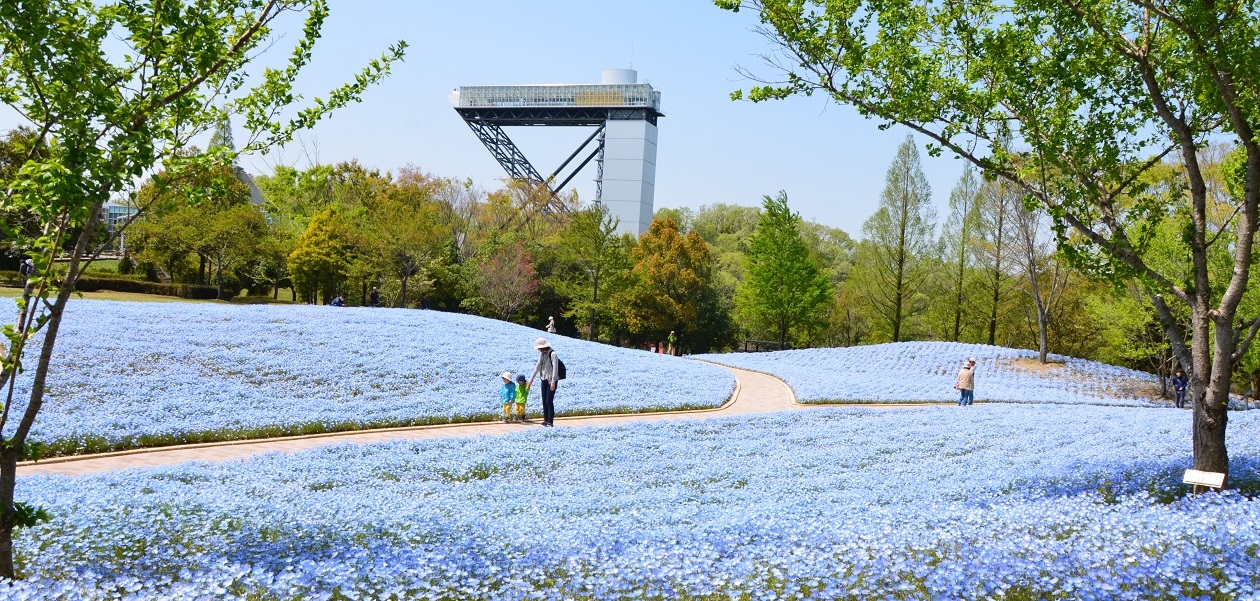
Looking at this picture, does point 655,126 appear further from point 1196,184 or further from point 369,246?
point 1196,184

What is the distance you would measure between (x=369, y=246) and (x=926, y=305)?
142 ft

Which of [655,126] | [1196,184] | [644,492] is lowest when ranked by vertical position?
[644,492]

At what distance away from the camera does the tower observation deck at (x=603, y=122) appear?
9056 cm

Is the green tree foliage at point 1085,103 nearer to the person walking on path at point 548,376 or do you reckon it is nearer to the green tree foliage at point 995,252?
the person walking on path at point 548,376

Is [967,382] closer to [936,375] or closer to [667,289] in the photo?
[936,375]

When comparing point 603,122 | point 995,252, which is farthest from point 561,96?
point 995,252

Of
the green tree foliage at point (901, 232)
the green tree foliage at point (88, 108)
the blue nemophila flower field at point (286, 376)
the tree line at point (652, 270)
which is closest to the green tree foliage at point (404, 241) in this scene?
the tree line at point (652, 270)

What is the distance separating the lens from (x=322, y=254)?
53094mm

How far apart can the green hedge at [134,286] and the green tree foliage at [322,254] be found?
20.0 feet

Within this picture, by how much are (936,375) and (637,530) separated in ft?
110

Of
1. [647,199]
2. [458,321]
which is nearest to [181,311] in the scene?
[458,321]

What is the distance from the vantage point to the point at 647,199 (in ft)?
299

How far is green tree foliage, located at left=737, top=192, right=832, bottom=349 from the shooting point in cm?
5375

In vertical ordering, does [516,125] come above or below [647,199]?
above
